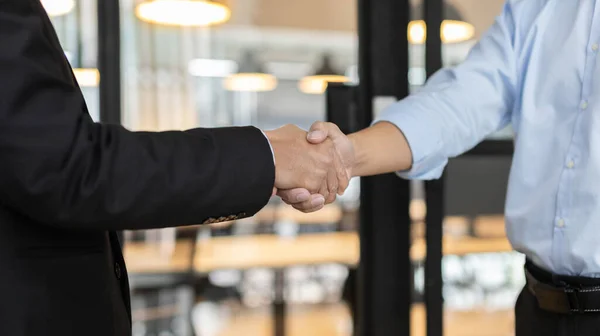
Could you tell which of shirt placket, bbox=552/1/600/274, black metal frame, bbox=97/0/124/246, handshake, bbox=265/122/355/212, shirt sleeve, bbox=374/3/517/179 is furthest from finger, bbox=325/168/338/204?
black metal frame, bbox=97/0/124/246

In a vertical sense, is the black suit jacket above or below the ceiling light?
below

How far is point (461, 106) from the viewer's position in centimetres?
115

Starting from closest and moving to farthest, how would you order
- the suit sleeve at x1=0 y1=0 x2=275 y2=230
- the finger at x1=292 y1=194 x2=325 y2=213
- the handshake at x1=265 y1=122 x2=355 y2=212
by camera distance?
the suit sleeve at x1=0 y1=0 x2=275 y2=230 → the handshake at x1=265 y1=122 x2=355 y2=212 → the finger at x1=292 y1=194 x2=325 y2=213

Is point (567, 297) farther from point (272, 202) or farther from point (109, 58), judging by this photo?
point (272, 202)

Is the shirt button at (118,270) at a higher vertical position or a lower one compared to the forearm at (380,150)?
lower

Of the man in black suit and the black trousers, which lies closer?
the man in black suit

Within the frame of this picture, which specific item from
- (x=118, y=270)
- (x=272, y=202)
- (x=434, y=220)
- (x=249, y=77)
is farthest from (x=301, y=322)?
(x=118, y=270)

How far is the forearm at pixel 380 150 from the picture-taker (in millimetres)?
1117

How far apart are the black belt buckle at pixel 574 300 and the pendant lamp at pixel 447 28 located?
68cm

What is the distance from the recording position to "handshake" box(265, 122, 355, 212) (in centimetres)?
91

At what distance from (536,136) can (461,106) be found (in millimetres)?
Result: 148

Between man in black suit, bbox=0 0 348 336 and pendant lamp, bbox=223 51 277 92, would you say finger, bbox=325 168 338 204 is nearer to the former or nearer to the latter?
man in black suit, bbox=0 0 348 336

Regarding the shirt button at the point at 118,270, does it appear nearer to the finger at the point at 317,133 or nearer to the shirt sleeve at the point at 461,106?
the finger at the point at 317,133

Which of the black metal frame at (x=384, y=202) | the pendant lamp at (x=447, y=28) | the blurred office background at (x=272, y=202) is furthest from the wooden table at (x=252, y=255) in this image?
the pendant lamp at (x=447, y=28)
